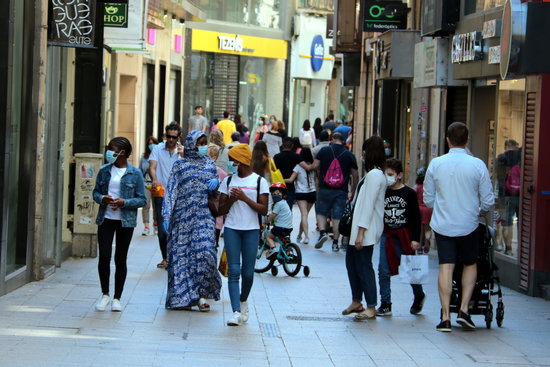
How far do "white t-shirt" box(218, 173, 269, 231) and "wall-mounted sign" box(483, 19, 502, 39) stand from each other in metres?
5.91

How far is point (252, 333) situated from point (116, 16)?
9.81 m

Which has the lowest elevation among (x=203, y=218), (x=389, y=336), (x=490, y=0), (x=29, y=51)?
(x=389, y=336)

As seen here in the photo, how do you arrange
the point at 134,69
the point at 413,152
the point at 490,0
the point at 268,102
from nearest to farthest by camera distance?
the point at 490,0, the point at 413,152, the point at 134,69, the point at 268,102

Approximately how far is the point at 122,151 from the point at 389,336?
10.5 feet

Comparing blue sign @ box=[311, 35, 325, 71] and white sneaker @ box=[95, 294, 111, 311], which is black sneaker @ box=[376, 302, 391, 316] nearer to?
white sneaker @ box=[95, 294, 111, 311]

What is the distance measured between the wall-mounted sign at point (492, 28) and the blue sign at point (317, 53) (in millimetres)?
33718

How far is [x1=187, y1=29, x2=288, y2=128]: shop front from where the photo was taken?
42550 mm

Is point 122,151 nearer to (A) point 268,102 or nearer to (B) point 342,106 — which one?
(A) point 268,102

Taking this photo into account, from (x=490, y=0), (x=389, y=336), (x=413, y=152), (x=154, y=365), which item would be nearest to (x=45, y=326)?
(x=154, y=365)

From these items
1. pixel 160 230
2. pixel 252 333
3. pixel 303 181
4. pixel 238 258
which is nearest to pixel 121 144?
pixel 238 258

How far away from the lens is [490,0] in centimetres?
1608

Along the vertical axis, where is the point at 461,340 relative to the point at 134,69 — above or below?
below

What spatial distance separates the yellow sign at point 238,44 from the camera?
42906 millimetres

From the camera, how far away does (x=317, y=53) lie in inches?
1950
